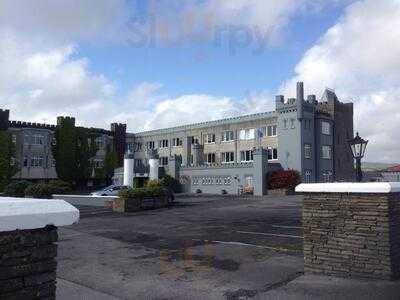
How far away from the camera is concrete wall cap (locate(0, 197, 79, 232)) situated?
14.0ft

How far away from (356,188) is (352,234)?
1021 mm

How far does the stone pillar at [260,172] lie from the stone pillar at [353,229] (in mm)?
43397

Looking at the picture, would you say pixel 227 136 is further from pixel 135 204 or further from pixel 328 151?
pixel 135 204

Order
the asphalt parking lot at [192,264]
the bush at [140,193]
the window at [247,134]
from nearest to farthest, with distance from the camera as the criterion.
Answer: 1. the asphalt parking lot at [192,264]
2. the bush at [140,193]
3. the window at [247,134]

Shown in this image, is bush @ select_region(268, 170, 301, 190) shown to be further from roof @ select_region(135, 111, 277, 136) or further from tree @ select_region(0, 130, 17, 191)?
tree @ select_region(0, 130, 17, 191)

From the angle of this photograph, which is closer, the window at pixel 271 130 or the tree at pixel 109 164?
the window at pixel 271 130

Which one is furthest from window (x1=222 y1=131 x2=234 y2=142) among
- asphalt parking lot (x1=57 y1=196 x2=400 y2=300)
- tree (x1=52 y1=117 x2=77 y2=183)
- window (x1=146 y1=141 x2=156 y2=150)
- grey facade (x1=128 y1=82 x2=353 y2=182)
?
asphalt parking lot (x1=57 y1=196 x2=400 y2=300)

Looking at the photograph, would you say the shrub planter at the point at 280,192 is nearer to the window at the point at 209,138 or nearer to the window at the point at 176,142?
the window at the point at 209,138

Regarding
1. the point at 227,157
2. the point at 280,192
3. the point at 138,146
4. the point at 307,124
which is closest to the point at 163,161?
the point at 138,146

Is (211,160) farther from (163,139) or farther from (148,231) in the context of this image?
(148,231)

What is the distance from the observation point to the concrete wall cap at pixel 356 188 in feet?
32.3

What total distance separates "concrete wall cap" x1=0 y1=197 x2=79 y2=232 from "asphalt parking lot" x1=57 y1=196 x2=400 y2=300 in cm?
469

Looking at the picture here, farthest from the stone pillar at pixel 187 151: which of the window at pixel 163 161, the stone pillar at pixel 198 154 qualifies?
the window at pixel 163 161

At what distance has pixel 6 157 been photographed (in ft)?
202
